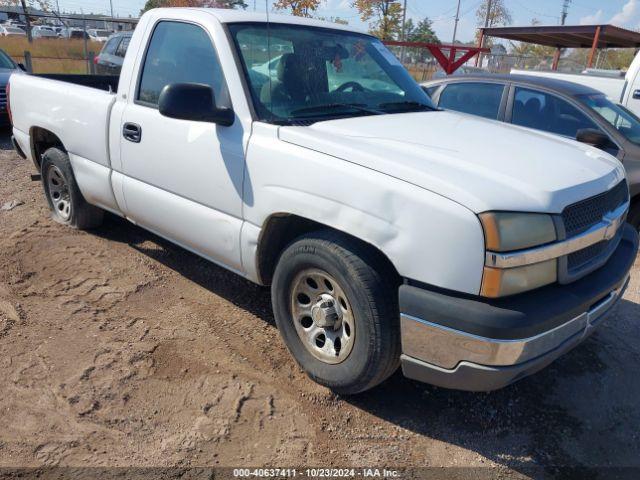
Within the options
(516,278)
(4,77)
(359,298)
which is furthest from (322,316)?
(4,77)

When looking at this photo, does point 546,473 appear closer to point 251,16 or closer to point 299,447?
point 299,447

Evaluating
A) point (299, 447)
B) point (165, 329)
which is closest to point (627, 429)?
point (299, 447)

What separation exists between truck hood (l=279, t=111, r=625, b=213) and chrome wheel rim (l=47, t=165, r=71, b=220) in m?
→ 3.03

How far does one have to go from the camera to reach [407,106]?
3707 millimetres

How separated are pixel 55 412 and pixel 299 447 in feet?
4.12

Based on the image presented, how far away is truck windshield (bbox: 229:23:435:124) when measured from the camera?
10.3 feet

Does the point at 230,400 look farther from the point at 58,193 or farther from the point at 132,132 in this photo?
the point at 58,193

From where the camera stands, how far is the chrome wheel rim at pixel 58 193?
4.96 meters

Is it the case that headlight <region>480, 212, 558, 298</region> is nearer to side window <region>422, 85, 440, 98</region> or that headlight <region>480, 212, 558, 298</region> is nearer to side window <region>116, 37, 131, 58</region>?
side window <region>422, 85, 440, 98</region>

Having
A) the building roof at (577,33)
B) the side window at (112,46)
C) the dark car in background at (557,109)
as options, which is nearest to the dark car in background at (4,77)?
the side window at (112,46)

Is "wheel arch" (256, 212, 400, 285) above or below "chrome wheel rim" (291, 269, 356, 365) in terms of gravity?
above

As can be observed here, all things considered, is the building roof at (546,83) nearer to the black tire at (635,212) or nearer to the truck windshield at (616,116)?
the truck windshield at (616,116)

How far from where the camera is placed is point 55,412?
274cm

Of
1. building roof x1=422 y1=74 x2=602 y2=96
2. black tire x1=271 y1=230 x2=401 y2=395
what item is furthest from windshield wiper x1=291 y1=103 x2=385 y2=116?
building roof x1=422 y1=74 x2=602 y2=96
